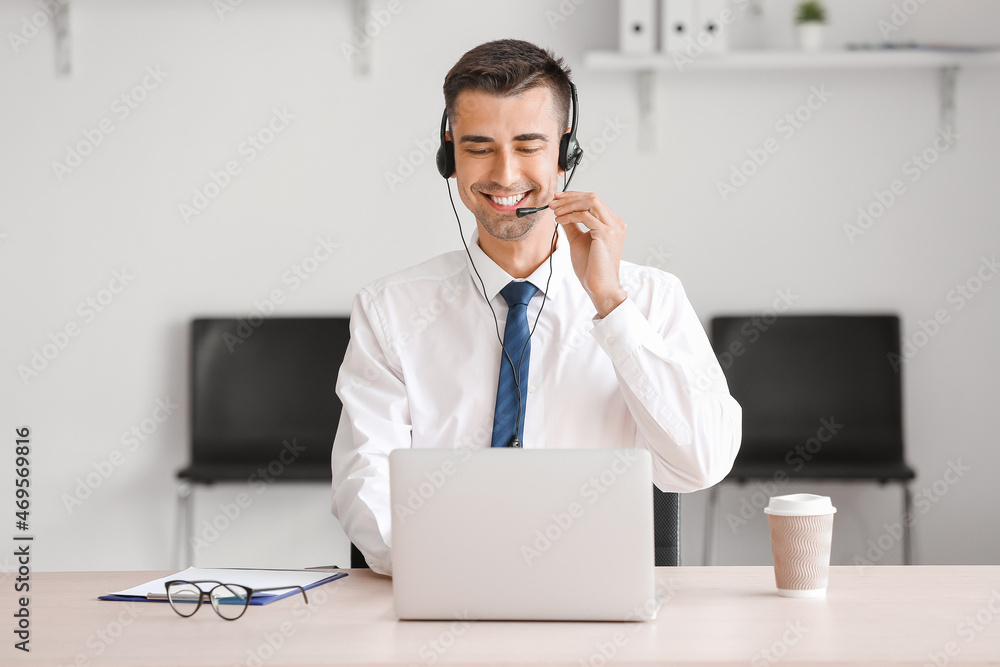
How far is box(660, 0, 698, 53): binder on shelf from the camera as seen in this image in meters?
2.96

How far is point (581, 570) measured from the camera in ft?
3.17

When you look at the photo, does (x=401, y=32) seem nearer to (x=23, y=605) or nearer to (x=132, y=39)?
(x=132, y=39)

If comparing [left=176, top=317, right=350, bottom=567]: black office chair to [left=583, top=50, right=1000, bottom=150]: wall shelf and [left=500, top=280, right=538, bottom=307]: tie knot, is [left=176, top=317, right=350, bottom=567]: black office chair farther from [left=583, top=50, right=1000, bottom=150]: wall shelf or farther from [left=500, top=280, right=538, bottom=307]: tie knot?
[left=500, top=280, right=538, bottom=307]: tie knot

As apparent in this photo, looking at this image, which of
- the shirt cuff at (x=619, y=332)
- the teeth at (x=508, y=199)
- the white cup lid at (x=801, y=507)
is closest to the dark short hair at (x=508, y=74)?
the teeth at (x=508, y=199)

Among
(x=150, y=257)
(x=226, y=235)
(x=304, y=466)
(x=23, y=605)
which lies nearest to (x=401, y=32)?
(x=226, y=235)

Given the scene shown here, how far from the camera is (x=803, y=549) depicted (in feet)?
3.65

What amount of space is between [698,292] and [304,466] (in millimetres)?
1399

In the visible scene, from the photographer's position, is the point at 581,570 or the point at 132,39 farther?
the point at 132,39
